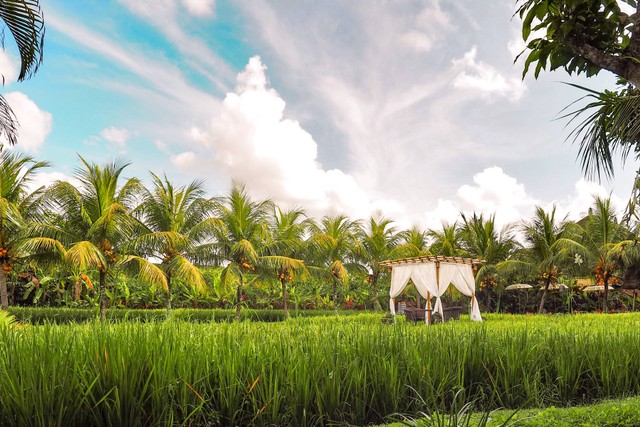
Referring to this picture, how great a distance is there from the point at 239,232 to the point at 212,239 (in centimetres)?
94

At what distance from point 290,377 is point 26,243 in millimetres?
10818

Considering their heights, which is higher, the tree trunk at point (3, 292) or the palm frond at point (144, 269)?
the palm frond at point (144, 269)

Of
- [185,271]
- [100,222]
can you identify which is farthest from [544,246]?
[100,222]

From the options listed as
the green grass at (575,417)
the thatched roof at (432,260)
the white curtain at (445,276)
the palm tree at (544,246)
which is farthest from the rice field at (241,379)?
the palm tree at (544,246)

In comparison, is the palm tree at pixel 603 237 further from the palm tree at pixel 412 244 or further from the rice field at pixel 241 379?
the rice field at pixel 241 379

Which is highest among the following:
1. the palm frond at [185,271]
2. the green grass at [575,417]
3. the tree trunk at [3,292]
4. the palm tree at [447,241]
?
the palm tree at [447,241]

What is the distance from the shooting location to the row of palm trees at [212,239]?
12.9m

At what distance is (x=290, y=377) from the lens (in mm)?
3324

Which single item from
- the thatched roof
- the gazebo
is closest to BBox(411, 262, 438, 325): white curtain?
the gazebo

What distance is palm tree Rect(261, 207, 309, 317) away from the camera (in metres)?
16.4

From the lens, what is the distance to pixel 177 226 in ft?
50.8

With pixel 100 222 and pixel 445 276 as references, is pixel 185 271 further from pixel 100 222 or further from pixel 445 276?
pixel 445 276

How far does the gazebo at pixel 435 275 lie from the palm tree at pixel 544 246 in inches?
234

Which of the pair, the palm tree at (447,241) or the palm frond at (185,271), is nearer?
the palm frond at (185,271)
